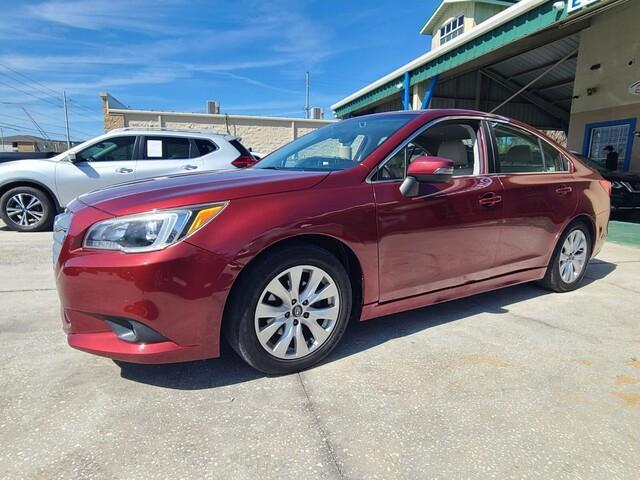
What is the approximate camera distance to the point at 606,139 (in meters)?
11.6

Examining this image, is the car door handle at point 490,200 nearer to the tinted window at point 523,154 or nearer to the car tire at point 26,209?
the tinted window at point 523,154

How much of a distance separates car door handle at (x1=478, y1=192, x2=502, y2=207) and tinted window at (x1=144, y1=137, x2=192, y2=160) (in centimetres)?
546

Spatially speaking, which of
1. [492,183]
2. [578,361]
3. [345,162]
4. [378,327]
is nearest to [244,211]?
[345,162]

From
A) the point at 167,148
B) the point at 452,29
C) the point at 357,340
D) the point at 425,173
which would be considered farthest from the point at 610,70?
the point at 452,29

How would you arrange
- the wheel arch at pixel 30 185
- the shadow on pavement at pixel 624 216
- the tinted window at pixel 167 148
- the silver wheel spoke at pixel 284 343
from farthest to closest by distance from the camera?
the shadow on pavement at pixel 624 216
the tinted window at pixel 167 148
the wheel arch at pixel 30 185
the silver wheel spoke at pixel 284 343

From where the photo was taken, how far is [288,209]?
2283mm

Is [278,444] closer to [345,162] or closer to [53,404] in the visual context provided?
[53,404]

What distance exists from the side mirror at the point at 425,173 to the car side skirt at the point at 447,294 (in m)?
0.73

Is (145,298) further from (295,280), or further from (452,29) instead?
(452,29)

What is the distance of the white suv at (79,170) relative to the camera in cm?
671

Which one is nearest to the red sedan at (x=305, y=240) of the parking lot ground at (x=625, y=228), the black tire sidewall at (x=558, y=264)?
the black tire sidewall at (x=558, y=264)

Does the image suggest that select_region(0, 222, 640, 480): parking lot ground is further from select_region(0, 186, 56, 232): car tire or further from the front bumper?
select_region(0, 186, 56, 232): car tire

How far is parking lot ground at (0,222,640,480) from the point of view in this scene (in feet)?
5.75

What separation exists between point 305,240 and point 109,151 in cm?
583
